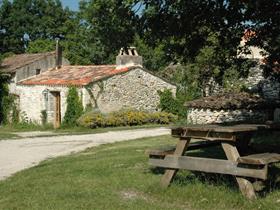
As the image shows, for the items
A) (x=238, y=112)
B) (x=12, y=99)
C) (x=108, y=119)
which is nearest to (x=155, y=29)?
(x=238, y=112)

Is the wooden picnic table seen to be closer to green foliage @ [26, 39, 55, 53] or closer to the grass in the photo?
the grass

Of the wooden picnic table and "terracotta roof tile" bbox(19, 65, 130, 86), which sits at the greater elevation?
"terracotta roof tile" bbox(19, 65, 130, 86)

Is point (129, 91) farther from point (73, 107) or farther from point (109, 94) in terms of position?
point (73, 107)

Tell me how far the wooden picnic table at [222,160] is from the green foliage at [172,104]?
76.6 ft

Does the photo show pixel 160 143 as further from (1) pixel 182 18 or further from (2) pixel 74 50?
(2) pixel 74 50

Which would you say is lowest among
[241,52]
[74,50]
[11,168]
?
[11,168]

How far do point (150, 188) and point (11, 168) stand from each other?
20.3 feet

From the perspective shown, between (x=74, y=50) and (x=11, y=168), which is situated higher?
(x=74, y=50)

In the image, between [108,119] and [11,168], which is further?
[108,119]

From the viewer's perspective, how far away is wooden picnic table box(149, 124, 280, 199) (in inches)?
310

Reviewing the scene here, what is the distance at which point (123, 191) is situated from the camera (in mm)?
9055

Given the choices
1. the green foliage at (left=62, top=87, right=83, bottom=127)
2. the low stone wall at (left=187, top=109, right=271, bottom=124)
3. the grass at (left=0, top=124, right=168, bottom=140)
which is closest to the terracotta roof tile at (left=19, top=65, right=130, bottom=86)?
the green foliage at (left=62, top=87, right=83, bottom=127)

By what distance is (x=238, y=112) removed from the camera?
2683 cm

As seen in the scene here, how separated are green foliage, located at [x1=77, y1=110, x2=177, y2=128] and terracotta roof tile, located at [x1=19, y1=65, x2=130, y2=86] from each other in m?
2.01
